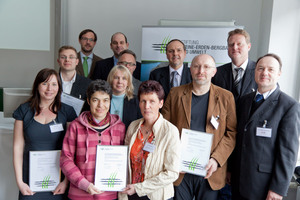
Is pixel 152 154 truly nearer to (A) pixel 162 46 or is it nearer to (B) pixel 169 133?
(B) pixel 169 133

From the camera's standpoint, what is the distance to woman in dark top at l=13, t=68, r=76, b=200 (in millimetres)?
2121

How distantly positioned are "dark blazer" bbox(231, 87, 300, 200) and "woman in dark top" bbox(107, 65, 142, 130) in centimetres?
100

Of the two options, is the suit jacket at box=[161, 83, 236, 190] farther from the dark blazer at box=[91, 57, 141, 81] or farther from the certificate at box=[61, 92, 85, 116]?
the dark blazer at box=[91, 57, 141, 81]

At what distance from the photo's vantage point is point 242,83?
2.61 metres

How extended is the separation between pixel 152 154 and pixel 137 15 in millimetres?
4246

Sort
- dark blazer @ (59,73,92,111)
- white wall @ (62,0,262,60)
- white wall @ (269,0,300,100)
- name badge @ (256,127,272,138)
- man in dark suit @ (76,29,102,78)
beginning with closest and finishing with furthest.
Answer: name badge @ (256,127,272,138) → dark blazer @ (59,73,92,111) → white wall @ (269,0,300,100) → man in dark suit @ (76,29,102,78) → white wall @ (62,0,262,60)

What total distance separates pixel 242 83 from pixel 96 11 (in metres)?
4.15

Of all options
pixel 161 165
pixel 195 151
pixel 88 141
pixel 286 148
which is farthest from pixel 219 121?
pixel 88 141

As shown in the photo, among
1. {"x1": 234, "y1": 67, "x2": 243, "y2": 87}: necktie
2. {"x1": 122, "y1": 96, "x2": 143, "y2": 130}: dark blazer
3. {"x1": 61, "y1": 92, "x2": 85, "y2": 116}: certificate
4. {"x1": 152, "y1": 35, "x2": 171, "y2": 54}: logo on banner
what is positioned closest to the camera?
{"x1": 122, "y1": 96, "x2": 143, "y2": 130}: dark blazer

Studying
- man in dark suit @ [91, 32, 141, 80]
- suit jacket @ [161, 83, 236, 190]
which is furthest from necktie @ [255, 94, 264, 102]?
man in dark suit @ [91, 32, 141, 80]

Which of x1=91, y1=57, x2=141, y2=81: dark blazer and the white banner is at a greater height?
the white banner

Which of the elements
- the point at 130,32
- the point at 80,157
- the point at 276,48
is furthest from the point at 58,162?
the point at 130,32

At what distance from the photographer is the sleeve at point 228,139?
2.07 m

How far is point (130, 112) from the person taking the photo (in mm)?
2383
